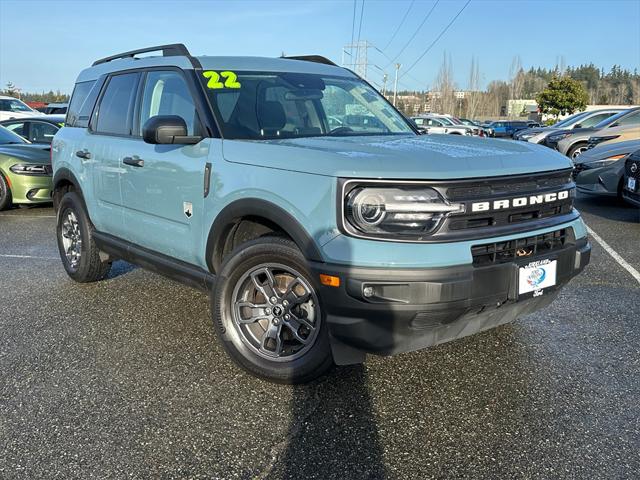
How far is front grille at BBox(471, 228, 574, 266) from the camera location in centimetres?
281

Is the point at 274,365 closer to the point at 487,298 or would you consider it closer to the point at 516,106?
the point at 487,298

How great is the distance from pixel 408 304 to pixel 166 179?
77.5 inches

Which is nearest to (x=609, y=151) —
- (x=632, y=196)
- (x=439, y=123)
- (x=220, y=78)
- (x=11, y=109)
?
(x=632, y=196)

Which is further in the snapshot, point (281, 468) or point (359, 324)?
point (359, 324)

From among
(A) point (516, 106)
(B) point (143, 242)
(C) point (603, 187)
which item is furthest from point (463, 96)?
(B) point (143, 242)

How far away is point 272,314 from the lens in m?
3.29

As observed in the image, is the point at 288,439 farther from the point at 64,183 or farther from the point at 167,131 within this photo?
the point at 64,183

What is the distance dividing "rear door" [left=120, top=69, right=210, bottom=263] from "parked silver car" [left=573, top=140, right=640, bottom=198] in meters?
7.49

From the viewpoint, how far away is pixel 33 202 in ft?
31.4

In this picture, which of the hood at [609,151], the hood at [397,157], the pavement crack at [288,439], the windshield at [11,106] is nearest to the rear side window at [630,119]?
the hood at [609,151]

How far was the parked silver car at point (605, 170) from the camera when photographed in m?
9.09

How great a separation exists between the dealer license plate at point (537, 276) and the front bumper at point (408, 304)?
0.15 ft

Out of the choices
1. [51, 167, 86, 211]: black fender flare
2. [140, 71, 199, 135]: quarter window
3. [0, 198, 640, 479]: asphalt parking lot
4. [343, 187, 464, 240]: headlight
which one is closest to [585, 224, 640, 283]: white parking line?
[0, 198, 640, 479]: asphalt parking lot

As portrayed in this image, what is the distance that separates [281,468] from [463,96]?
82.9 metres
